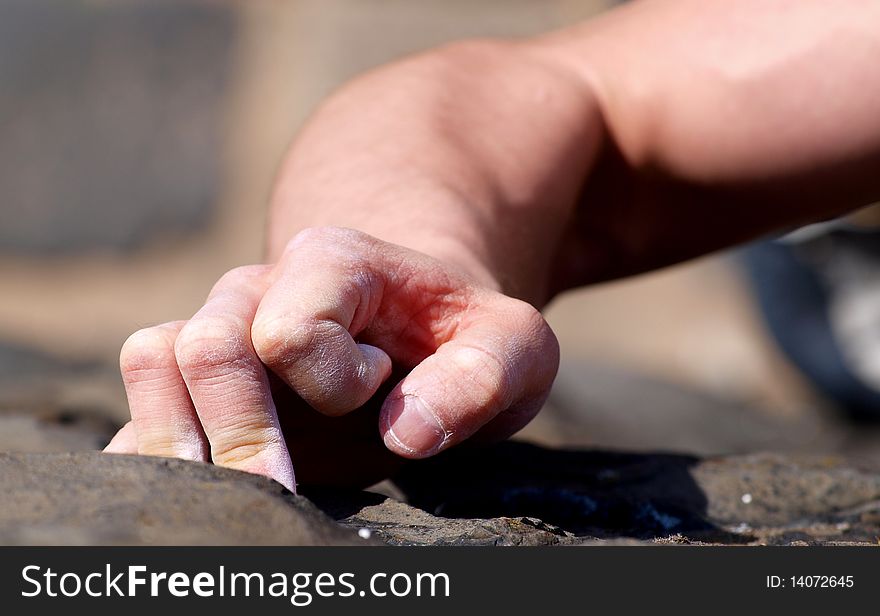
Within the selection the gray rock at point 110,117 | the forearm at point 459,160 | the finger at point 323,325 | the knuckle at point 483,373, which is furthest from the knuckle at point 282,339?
the gray rock at point 110,117

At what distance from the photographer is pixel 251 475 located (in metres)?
0.64

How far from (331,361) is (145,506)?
0.48 ft

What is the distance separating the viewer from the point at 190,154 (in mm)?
3455

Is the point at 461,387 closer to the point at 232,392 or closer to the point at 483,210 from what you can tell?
the point at 232,392

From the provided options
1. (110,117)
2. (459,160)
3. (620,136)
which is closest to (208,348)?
(459,160)

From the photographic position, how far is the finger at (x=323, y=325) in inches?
26.0

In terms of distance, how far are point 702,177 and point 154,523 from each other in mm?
780

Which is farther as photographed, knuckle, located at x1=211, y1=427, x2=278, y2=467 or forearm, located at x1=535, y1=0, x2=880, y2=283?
forearm, located at x1=535, y1=0, x2=880, y2=283

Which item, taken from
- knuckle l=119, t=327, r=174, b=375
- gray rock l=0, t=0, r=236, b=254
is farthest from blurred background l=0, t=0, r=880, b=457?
knuckle l=119, t=327, r=174, b=375

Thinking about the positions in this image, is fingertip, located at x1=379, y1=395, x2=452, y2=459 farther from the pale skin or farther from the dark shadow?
the dark shadow

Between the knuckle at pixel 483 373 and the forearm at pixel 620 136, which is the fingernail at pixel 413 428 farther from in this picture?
the forearm at pixel 620 136

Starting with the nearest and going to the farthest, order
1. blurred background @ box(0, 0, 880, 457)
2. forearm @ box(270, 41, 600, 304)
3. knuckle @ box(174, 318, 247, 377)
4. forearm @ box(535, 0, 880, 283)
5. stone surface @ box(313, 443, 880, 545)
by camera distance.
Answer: knuckle @ box(174, 318, 247, 377), stone surface @ box(313, 443, 880, 545), forearm @ box(270, 41, 600, 304), forearm @ box(535, 0, 880, 283), blurred background @ box(0, 0, 880, 457)

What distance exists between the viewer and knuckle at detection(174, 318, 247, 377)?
0.66 metres

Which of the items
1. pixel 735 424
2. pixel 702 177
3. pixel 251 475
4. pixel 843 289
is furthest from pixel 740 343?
pixel 251 475
